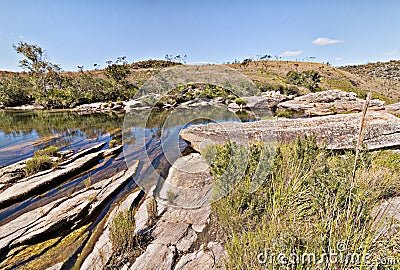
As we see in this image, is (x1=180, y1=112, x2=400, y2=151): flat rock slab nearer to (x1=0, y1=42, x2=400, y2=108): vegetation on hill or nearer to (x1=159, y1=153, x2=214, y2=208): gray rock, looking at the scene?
(x1=159, y1=153, x2=214, y2=208): gray rock

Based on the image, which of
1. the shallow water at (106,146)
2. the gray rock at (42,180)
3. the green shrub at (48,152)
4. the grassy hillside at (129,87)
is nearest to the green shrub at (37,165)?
the gray rock at (42,180)

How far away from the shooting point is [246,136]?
548 cm

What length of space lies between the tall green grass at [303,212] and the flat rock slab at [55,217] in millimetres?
2763

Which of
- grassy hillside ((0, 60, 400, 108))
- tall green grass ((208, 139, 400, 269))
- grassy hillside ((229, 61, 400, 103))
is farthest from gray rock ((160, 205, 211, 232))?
grassy hillside ((229, 61, 400, 103))

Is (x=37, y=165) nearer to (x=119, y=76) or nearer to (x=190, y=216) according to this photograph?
(x=190, y=216)

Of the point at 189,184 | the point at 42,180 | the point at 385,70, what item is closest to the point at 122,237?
the point at 189,184

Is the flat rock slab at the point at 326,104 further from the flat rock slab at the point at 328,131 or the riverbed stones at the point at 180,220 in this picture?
the riverbed stones at the point at 180,220

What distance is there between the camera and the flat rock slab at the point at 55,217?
11.8 feet

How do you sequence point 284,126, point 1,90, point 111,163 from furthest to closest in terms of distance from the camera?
point 1,90 → point 111,163 → point 284,126

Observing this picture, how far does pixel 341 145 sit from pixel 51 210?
23.0 ft

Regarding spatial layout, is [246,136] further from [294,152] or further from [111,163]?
[111,163]

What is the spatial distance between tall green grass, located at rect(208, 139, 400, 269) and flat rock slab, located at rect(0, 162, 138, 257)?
2.76 m

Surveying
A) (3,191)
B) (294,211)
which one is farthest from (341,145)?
(3,191)

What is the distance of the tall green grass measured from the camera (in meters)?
1.78
